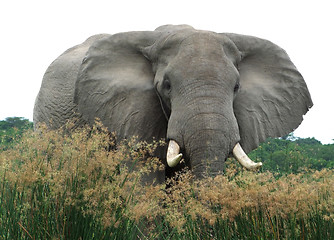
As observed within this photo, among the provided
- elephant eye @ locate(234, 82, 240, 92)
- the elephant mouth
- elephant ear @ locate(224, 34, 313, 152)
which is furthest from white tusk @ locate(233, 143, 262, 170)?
elephant ear @ locate(224, 34, 313, 152)

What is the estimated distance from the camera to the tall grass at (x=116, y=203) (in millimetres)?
3617

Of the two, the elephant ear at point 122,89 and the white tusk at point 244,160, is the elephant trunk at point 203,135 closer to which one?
the white tusk at point 244,160

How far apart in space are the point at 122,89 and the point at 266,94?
5.62ft

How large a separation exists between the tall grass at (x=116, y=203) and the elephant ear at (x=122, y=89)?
7.43ft

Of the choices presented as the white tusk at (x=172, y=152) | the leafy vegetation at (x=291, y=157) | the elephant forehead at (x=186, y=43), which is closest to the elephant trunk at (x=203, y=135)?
the white tusk at (x=172, y=152)

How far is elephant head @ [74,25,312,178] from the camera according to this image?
552 centimetres

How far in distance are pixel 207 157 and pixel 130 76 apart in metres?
1.70

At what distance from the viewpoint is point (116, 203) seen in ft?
12.6

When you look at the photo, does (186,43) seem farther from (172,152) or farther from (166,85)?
(172,152)

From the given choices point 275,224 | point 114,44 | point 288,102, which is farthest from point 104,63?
point 275,224

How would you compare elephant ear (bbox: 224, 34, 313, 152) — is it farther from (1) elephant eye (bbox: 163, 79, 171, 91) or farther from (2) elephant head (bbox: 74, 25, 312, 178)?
(1) elephant eye (bbox: 163, 79, 171, 91)

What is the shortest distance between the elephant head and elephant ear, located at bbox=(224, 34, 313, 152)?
0.5 inches

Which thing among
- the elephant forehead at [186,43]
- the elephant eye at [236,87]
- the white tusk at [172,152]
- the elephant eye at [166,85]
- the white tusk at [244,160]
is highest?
the elephant forehead at [186,43]

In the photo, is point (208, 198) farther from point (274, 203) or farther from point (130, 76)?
point (130, 76)
